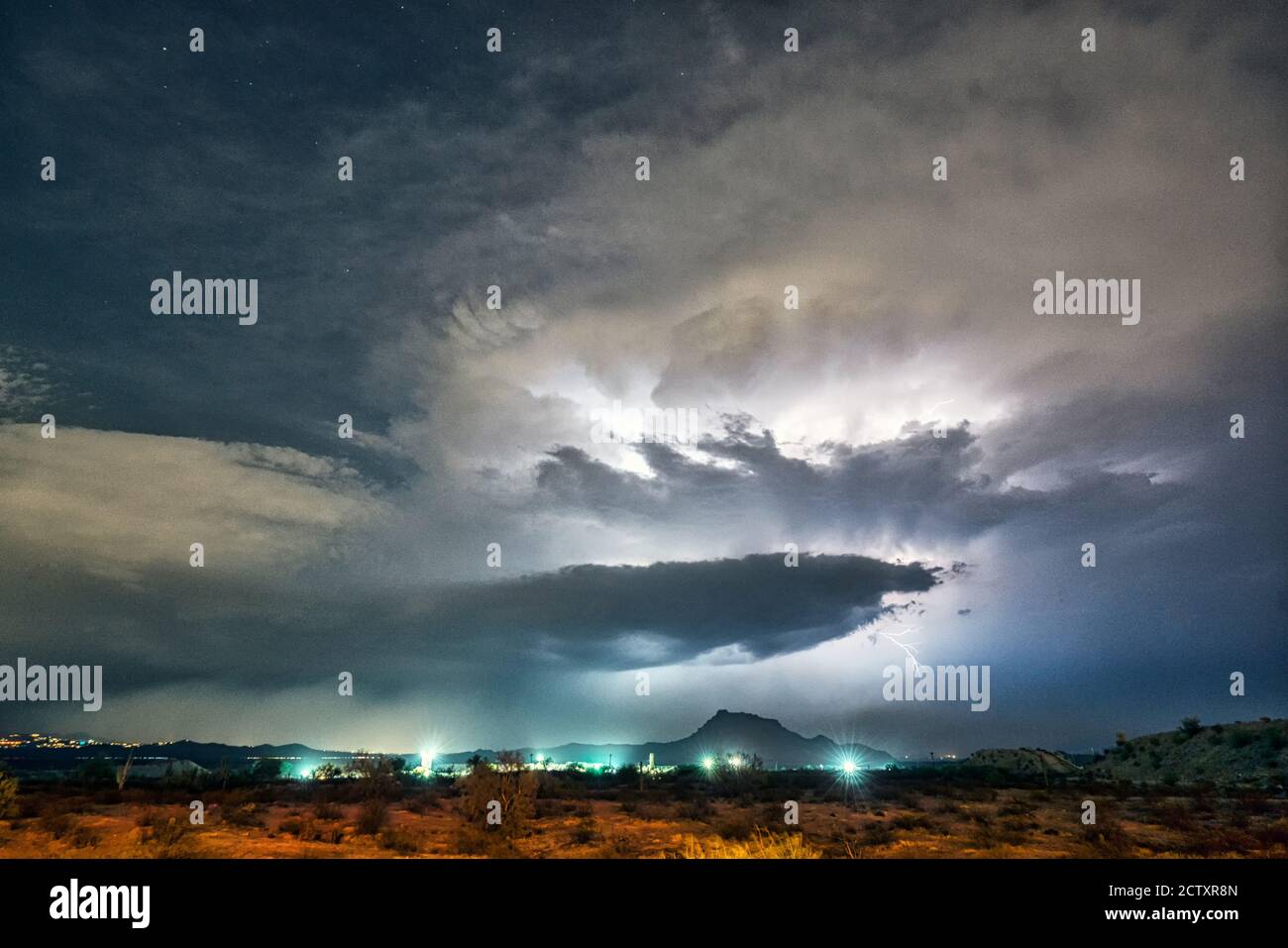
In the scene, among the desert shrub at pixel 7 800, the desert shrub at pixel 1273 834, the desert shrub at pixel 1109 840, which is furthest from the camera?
the desert shrub at pixel 7 800

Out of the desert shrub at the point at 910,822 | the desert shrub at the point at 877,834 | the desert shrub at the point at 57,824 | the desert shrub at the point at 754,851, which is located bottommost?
the desert shrub at the point at 910,822

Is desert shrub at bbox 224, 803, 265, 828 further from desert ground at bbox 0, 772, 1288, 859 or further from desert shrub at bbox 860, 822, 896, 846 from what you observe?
desert shrub at bbox 860, 822, 896, 846

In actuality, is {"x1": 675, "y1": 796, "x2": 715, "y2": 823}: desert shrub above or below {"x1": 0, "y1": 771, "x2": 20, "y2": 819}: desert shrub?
below

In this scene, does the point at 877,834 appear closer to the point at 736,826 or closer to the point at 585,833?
the point at 736,826

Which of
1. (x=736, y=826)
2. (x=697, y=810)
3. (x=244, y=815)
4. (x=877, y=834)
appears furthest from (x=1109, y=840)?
(x=244, y=815)

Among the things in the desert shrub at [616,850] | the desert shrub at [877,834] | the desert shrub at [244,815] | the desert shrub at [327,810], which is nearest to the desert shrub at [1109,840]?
the desert shrub at [877,834]

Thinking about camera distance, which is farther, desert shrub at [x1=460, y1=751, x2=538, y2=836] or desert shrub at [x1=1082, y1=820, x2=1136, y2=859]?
desert shrub at [x1=460, y1=751, x2=538, y2=836]

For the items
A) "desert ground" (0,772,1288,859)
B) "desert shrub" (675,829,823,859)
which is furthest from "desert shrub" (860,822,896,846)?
"desert shrub" (675,829,823,859)

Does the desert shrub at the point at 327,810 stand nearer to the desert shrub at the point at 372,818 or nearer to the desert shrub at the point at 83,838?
the desert shrub at the point at 372,818
